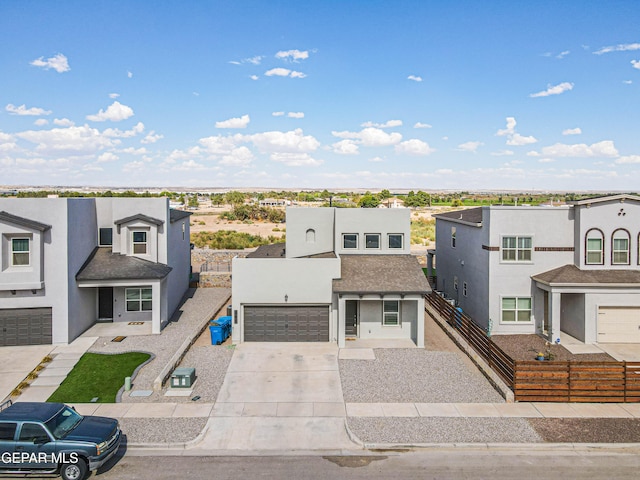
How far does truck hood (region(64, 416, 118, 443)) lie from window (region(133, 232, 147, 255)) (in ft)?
44.8

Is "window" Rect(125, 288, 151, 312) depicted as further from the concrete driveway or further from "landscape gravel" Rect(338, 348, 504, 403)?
"landscape gravel" Rect(338, 348, 504, 403)

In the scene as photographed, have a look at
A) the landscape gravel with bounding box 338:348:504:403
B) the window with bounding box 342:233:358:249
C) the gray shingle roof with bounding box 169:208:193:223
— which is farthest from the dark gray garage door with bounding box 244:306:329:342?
the gray shingle roof with bounding box 169:208:193:223

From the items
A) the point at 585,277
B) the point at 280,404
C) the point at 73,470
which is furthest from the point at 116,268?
the point at 585,277

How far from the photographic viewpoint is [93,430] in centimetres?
1165

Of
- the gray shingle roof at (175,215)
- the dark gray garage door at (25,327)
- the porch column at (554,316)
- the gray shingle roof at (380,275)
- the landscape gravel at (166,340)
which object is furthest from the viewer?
the gray shingle roof at (175,215)

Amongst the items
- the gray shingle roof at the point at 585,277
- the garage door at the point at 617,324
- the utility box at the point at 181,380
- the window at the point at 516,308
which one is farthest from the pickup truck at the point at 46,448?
the garage door at the point at 617,324

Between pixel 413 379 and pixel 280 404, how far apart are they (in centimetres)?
548

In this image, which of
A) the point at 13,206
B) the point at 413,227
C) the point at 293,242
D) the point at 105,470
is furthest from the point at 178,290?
the point at 413,227

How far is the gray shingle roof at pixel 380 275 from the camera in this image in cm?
2109

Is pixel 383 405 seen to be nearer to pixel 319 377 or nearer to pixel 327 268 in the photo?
pixel 319 377

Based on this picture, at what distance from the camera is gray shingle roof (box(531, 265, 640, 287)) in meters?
21.4

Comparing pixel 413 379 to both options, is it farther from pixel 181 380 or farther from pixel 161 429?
pixel 161 429

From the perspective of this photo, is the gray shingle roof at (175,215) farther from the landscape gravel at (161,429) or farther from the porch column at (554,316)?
the porch column at (554,316)

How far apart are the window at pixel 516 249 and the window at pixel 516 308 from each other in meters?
2.10
